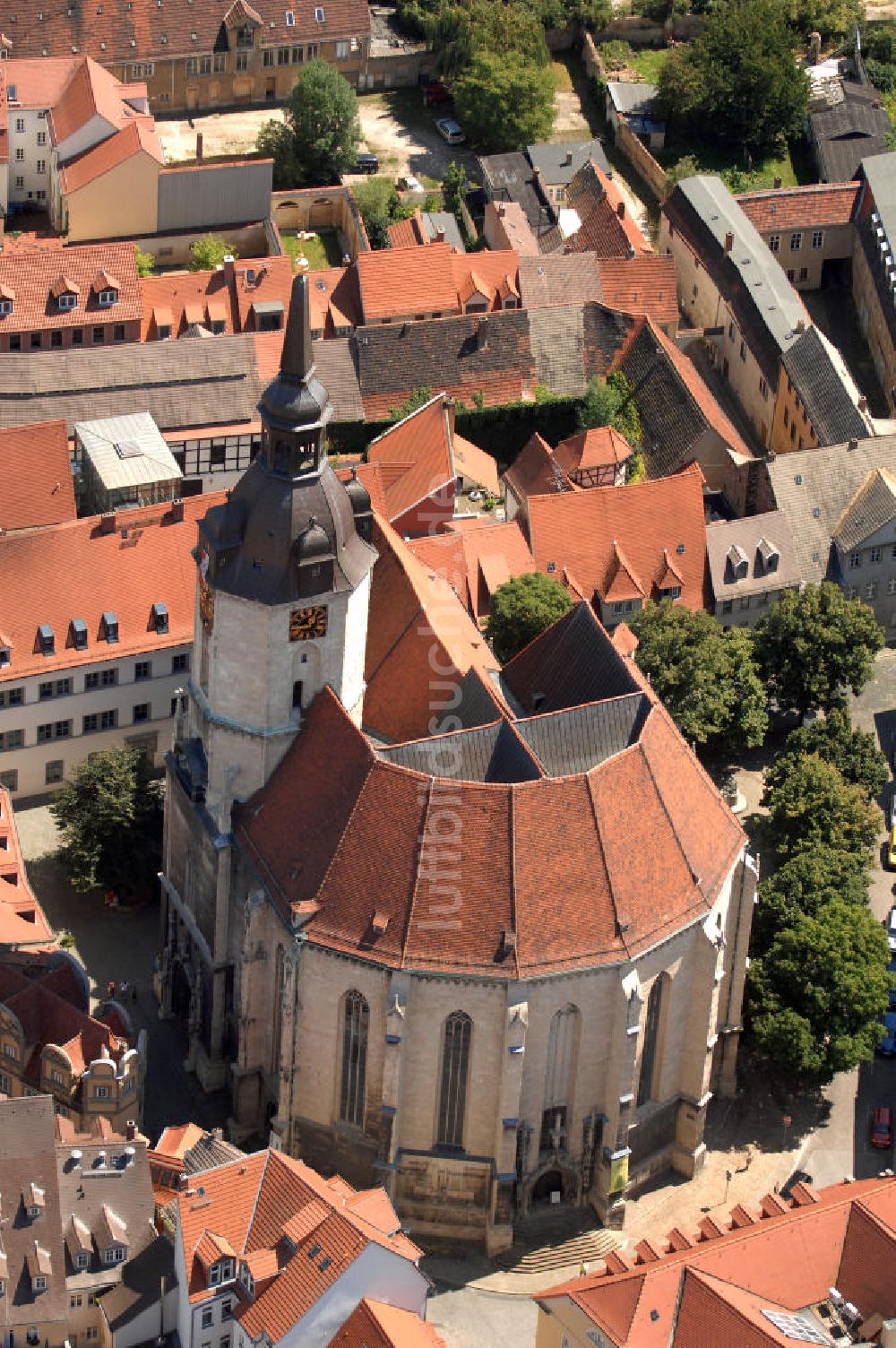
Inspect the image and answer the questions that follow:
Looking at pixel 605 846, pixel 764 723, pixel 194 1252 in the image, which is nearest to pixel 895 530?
pixel 764 723

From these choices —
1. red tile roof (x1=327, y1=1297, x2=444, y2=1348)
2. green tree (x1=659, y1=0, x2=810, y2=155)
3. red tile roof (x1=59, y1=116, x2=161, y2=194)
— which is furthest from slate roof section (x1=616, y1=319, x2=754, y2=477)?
red tile roof (x1=327, y1=1297, x2=444, y2=1348)

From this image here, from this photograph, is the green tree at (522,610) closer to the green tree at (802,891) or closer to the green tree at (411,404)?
Result: the green tree at (802,891)

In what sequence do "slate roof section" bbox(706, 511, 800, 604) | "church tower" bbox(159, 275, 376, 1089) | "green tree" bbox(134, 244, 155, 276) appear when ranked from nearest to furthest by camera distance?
"church tower" bbox(159, 275, 376, 1089) < "slate roof section" bbox(706, 511, 800, 604) < "green tree" bbox(134, 244, 155, 276)

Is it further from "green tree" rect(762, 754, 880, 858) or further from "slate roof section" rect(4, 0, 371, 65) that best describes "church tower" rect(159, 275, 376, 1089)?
"slate roof section" rect(4, 0, 371, 65)

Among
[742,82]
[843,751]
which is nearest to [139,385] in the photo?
[843,751]

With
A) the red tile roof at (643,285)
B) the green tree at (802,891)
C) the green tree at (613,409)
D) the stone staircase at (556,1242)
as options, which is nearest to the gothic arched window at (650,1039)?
the stone staircase at (556,1242)

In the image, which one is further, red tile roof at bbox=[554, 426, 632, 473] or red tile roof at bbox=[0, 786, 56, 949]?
red tile roof at bbox=[554, 426, 632, 473]
